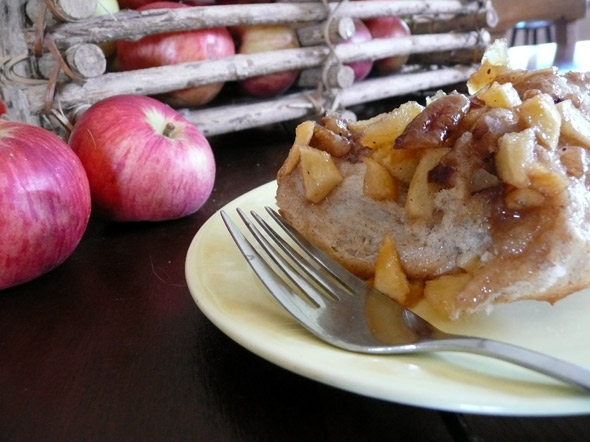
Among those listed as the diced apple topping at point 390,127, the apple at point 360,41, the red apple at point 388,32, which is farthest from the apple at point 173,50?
the diced apple topping at point 390,127

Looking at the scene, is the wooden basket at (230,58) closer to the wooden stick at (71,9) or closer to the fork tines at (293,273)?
the wooden stick at (71,9)

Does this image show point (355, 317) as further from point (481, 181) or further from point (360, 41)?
point (360, 41)

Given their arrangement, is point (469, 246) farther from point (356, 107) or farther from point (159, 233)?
point (356, 107)

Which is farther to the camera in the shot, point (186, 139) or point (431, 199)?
point (186, 139)

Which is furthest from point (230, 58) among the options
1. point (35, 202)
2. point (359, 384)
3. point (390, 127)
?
point (359, 384)

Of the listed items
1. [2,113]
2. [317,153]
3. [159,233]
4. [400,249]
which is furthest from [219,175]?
[400,249]
